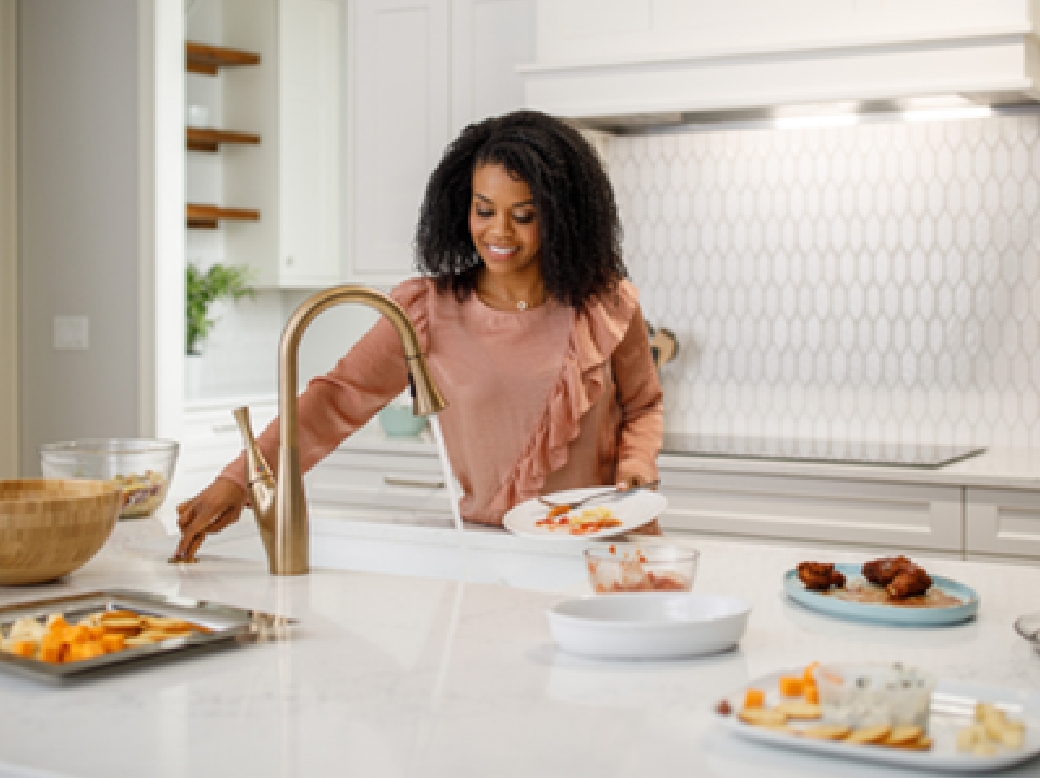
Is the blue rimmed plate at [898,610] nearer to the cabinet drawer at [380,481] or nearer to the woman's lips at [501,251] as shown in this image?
the woman's lips at [501,251]

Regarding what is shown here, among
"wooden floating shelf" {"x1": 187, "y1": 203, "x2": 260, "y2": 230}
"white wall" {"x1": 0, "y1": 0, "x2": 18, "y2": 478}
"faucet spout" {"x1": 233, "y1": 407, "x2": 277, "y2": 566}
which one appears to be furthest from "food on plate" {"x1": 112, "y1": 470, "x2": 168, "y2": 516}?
"wooden floating shelf" {"x1": 187, "y1": 203, "x2": 260, "y2": 230}

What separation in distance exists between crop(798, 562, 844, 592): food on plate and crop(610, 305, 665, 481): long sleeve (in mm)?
781

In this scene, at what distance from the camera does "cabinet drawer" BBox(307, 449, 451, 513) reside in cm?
362

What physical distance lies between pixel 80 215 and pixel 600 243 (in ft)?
8.35

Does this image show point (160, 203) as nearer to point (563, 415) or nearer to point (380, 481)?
point (380, 481)

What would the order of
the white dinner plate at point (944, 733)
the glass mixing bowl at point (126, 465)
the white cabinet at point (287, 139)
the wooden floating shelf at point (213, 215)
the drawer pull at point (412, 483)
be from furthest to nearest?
1. the white cabinet at point (287, 139)
2. the wooden floating shelf at point (213, 215)
3. the drawer pull at point (412, 483)
4. the glass mixing bowl at point (126, 465)
5. the white dinner plate at point (944, 733)

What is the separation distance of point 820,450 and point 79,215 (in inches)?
103

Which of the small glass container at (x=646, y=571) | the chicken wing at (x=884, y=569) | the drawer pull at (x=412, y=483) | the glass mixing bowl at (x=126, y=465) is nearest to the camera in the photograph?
the small glass container at (x=646, y=571)

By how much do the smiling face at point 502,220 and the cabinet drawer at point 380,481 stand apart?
1339 mm

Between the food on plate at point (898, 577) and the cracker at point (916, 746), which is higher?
the food on plate at point (898, 577)

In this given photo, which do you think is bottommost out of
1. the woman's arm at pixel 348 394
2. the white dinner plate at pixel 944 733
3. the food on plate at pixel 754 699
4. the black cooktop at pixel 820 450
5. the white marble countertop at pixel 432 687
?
the white marble countertop at pixel 432 687

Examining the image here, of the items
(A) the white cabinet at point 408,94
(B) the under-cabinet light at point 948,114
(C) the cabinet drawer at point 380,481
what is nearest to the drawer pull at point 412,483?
(C) the cabinet drawer at point 380,481

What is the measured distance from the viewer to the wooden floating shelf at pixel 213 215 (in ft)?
16.1

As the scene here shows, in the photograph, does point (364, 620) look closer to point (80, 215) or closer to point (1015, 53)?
point (1015, 53)
